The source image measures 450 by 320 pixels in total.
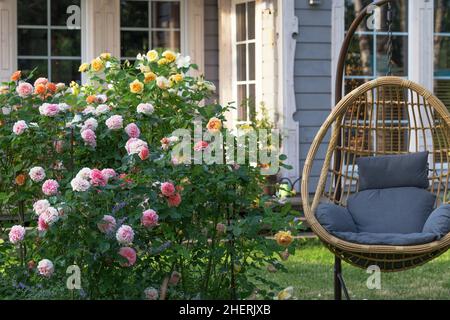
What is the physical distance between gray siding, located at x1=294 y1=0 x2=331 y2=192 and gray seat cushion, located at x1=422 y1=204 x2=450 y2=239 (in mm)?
3365

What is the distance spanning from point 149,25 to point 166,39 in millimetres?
199

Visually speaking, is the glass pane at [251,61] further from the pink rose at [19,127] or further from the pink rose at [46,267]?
the pink rose at [46,267]

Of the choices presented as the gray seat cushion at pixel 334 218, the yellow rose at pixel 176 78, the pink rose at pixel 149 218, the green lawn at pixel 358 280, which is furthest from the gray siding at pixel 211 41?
the pink rose at pixel 149 218

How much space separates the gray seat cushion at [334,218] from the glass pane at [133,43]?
13.7 feet

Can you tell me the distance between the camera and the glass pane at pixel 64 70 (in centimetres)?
802

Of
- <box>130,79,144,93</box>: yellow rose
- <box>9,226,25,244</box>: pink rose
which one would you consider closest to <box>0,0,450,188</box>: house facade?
<box>130,79,144,93</box>: yellow rose

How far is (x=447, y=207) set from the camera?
4.35 m

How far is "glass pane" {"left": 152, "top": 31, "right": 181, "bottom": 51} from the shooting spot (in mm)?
8398

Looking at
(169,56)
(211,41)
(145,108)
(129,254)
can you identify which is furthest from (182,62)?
(211,41)

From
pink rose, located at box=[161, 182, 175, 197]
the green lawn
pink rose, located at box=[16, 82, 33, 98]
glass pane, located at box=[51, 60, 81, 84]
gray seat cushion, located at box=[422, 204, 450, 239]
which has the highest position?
glass pane, located at box=[51, 60, 81, 84]

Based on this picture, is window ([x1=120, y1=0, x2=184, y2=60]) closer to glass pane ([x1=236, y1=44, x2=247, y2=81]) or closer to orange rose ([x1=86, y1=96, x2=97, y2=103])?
glass pane ([x1=236, y1=44, x2=247, y2=81])

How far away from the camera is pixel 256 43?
26.1 feet

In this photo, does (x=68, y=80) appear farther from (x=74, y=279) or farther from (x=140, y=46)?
(x=74, y=279)

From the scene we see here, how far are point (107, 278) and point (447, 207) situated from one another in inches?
70.7
